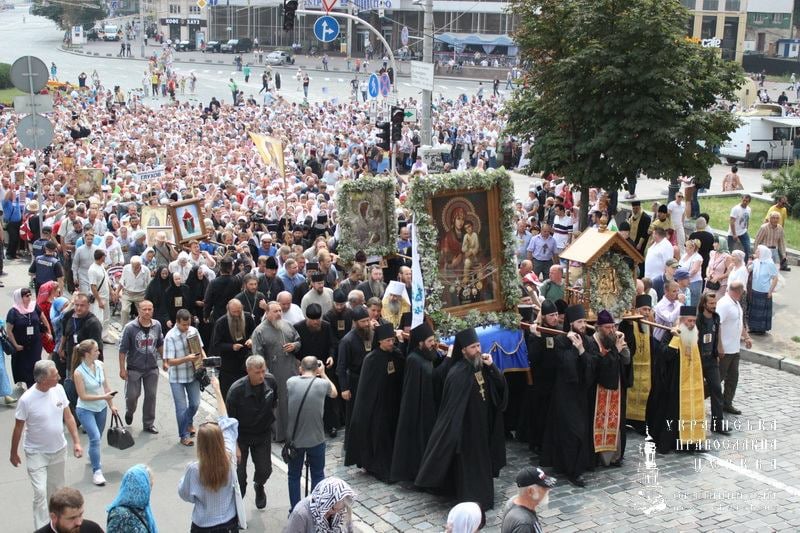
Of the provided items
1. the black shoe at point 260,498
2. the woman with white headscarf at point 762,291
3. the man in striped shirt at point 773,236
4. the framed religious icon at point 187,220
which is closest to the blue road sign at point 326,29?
the framed religious icon at point 187,220

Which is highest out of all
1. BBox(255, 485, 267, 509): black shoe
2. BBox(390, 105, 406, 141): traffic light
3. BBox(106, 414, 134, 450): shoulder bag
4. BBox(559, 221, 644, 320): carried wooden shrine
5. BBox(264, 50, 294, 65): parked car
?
BBox(264, 50, 294, 65): parked car

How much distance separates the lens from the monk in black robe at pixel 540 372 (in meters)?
11.0

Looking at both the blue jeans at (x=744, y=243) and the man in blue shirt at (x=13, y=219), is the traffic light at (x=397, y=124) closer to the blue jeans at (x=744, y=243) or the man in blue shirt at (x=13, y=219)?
the blue jeans at (x=744, y=243)

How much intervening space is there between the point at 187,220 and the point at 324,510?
34.2 feet

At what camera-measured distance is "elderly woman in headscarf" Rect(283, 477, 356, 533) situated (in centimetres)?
708

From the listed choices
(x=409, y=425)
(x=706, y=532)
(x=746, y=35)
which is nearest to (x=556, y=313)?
(x=409, y=425)

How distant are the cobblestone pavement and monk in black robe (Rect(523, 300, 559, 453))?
0.36 metres

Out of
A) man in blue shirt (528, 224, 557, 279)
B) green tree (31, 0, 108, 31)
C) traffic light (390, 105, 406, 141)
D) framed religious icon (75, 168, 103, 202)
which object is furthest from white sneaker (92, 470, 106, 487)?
green tree (31, 0, 108, 31)

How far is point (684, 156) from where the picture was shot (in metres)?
19.6

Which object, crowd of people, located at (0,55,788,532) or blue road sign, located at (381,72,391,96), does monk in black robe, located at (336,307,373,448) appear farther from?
blue road sign, located at (381,72,391,96)

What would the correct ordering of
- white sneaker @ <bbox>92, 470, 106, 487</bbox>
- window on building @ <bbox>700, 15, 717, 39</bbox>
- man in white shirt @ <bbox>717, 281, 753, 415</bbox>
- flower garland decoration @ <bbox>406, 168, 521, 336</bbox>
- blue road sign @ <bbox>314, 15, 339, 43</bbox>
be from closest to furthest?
white sneaker @ <bbox>92, 470, 106, 487</bbox>
flower garland decoration @ <bbox>406, 168, 521, 336</bbox>
man in white shirt @ <bbox>717, 281, 753, 415</bbox>
blue road sign @ <bbox>314, 15, 339, 43</bbox>
window on building @ <bbox>700, 15, 717, 39</bbox>

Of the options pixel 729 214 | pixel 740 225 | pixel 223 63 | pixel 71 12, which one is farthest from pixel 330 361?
pixel 71 12

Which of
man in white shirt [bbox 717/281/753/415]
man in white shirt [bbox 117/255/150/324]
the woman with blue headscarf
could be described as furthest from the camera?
man in white shirt [bbox 117/255/150/324]

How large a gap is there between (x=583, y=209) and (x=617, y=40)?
357cm
